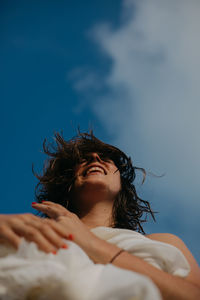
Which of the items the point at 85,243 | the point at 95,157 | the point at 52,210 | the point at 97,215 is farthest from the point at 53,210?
the point at 95,157

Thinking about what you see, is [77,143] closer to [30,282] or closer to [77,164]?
[77,164]

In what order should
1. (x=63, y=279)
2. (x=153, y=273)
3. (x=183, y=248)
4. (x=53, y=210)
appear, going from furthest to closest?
(x=183, y=248)
(x=53, y=210)
(x=153, y=273)
(x=63, y=279)

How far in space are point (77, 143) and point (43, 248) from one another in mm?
2325

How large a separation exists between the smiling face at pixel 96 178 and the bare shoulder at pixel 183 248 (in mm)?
689

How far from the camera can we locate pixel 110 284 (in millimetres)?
1108

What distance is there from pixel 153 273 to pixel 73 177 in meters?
1.82

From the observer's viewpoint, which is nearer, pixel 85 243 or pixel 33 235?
pixel 33 235

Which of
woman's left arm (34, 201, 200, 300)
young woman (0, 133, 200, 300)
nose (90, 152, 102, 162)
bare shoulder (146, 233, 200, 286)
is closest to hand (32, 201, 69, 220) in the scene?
young woman (0, 133, 200, 300)

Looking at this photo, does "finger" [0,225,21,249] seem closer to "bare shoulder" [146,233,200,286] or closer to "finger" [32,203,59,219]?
"finger" [32,203,59,219]

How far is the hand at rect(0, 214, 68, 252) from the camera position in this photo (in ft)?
4.57

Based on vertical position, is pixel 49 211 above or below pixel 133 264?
above

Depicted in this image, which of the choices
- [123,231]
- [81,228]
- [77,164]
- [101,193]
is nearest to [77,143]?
[77,164]

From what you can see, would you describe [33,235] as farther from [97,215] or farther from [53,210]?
[97,215]

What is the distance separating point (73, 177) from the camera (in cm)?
329
